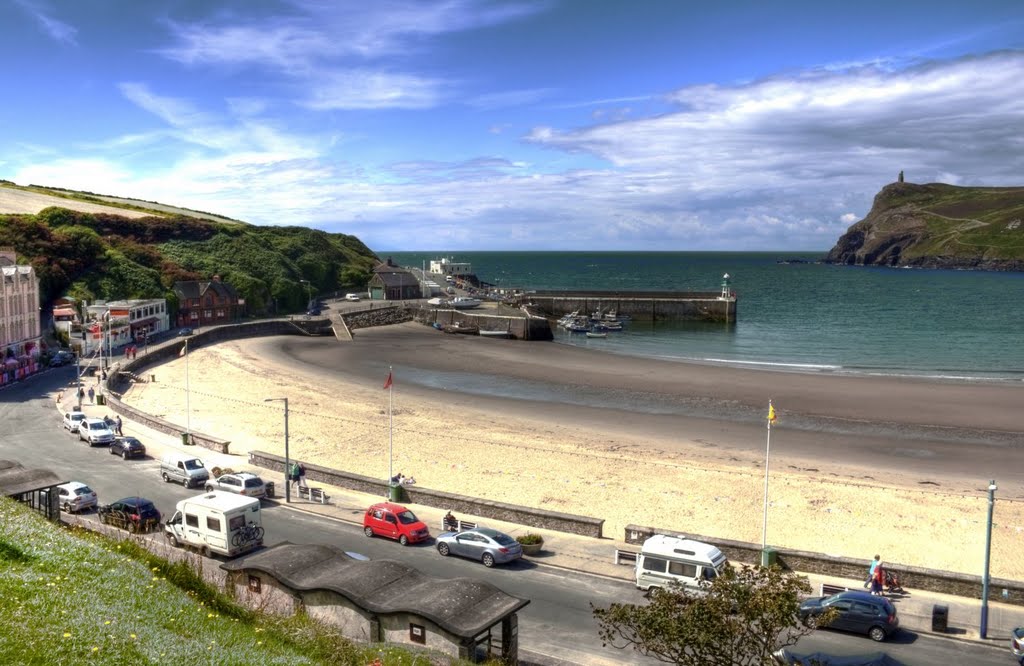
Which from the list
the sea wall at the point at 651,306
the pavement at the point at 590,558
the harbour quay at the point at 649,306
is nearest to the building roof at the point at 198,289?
the harbour quay at the point at 649,306

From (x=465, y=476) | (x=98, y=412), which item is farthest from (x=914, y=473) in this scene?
(x=98, y=412)

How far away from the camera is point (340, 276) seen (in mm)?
124438

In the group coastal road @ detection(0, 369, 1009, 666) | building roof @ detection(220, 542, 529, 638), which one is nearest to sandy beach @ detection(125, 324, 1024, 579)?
coastal road @ detection(0, 369, 1009, 666)

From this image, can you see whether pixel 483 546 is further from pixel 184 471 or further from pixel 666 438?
pixel 666 438

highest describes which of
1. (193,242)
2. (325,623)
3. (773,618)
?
(193,242)

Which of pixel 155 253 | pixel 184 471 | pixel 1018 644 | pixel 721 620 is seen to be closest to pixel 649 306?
pixel 155 253

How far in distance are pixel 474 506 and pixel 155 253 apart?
81.1 metres

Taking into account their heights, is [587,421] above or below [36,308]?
below

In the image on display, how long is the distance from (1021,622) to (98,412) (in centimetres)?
4018

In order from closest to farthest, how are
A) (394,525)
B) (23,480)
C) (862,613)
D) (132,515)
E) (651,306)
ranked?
1. (862,613)
2. (23,480)
3. (132,515)
4. (394,525)
5. (651,306)

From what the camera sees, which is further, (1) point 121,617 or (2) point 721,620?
(2) point 721,620

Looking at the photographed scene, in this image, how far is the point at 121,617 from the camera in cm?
946

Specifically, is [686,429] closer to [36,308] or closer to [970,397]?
[970,397]

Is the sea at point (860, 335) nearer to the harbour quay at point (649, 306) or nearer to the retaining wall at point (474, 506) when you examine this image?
the harbour quay at point (649, 306)
